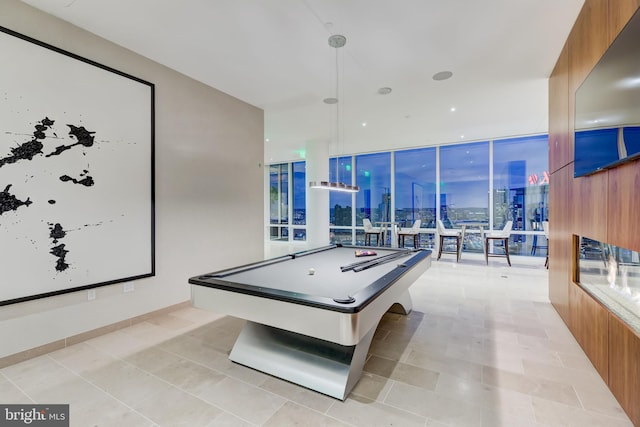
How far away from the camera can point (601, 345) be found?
223cm

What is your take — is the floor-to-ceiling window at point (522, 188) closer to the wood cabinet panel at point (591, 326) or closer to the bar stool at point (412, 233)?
the bar stool at point (412, 233)

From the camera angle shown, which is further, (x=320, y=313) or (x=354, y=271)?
(x=354, y=271)

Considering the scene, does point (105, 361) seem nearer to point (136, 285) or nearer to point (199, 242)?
point (136, 285)

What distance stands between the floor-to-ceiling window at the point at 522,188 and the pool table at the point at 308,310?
624 centimetres

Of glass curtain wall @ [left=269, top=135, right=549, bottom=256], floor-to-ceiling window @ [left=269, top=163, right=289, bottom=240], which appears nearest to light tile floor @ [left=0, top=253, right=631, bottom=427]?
glass curtain wall @ [left=269, top=135, right=549, bottom=256]

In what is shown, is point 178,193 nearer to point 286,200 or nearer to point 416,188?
point 416,188

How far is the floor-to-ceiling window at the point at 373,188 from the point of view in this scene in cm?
948

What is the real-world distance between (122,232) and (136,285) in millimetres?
661

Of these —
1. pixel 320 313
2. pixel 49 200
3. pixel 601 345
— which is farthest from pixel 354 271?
pixel 49 200

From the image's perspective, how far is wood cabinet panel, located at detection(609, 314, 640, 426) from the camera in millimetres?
1705

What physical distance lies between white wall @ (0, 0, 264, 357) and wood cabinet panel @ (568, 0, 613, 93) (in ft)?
14.0

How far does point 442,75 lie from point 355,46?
1.49 m

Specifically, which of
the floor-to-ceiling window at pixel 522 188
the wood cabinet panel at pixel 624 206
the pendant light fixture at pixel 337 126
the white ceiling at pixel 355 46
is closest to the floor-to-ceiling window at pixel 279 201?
the pendant light fixture at pixel 337 126

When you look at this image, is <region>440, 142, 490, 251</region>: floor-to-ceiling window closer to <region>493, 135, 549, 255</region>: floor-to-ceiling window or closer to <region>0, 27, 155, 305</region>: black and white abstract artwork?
<region>493, 135, 549, 255</region>: floor-to-ceiling window
